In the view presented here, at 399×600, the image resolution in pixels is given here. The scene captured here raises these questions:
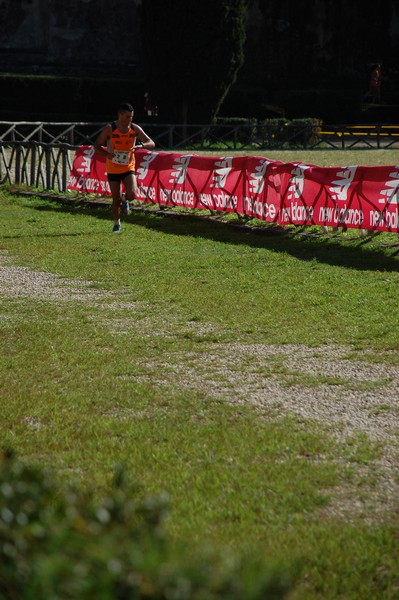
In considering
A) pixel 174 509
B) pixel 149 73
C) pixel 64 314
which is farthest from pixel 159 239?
pixel 149 73

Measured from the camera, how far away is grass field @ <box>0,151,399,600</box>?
4.84 m

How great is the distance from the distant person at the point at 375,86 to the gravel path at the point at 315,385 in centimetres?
4005

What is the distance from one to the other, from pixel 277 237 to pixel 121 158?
252cm

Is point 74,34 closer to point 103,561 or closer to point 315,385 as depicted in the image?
point 315,385

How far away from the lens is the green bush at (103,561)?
6.93 ft

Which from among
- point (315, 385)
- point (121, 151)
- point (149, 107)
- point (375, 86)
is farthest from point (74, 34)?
point (315, 385)

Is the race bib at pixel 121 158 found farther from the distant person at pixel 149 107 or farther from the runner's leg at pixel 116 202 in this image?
the distant person at pixel 149 107

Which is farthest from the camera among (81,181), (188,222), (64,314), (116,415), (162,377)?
(81,181)

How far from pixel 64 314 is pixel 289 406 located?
11.8 feet

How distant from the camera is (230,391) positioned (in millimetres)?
7242

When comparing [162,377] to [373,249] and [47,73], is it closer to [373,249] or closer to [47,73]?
[373,249]

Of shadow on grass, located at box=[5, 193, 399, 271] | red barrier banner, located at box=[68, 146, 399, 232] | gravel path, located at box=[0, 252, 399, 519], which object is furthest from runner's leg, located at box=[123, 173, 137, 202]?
gravel path, located at box=[0, 252, 399, 519]

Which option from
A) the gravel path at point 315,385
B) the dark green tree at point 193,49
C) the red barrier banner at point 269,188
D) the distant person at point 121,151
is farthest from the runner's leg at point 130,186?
the dark green tree at point 193,49

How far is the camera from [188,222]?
58.8ft
